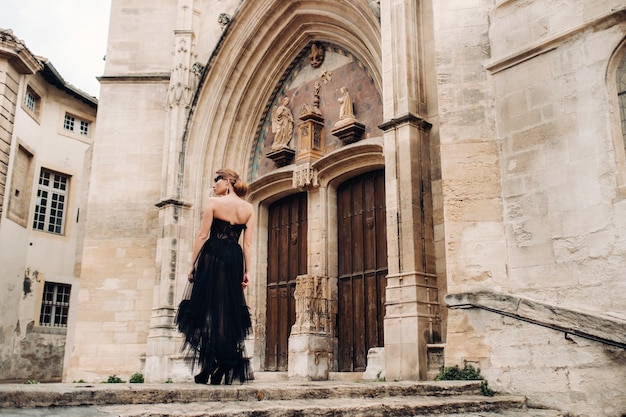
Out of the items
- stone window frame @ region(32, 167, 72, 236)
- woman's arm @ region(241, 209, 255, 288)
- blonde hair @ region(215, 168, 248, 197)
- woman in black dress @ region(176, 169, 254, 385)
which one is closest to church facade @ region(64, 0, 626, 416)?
woman's arm @ region(241, 209, 255, 288)

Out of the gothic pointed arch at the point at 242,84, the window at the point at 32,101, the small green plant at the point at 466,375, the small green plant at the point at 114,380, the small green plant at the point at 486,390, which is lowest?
the small green plant at the point at 114,380

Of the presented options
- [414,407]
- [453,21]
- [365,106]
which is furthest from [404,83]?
[414,407]

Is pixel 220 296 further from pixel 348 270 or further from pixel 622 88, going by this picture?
pixel 348 270

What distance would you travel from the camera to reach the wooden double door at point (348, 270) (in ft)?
32.6

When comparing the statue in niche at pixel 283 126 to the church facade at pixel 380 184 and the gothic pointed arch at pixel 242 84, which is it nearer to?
the church facade at pixel 380 184

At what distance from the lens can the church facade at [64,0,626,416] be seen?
211 inches

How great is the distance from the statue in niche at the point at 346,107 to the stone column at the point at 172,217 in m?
3.57

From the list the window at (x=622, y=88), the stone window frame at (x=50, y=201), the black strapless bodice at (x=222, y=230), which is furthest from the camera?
the stone window frame at (x=50, y=201)

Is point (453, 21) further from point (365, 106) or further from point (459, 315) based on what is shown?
point (365, 106)

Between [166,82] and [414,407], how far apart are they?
36.0ft

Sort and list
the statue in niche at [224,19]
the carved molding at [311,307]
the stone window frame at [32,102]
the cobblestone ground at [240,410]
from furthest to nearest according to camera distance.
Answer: the stone window frame at [32,102] → the statue in niche at [224,19] → the carved molding at [311,307] → the cobblestone ground at [240,410]

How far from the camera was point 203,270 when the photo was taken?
4.94 metres

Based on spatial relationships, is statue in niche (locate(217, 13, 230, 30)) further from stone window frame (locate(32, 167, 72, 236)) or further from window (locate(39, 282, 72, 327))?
window (locate(39, 282, 72, 327))

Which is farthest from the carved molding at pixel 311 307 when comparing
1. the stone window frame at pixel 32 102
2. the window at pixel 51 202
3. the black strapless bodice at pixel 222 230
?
the window at pixel 51 202
